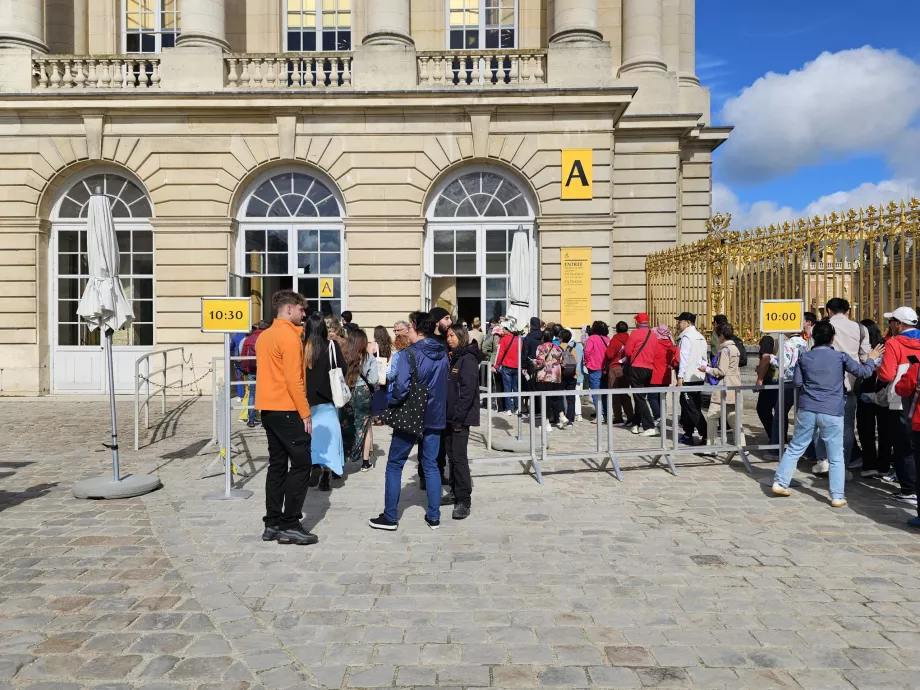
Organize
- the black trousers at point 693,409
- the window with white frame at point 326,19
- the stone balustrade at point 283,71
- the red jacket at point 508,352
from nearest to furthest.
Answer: the black trousers at point 693,409, the red jacket at point 508,352, the stone balustrade at point 283,71, the window with white frame at point 326,19

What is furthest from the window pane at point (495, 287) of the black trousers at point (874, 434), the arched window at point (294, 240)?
the black trousers at point (874, 434)

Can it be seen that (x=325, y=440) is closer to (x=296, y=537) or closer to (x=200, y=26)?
(x=296, y=537)

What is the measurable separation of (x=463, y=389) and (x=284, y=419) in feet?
6.15

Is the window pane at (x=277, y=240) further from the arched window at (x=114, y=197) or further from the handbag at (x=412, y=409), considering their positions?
the handbag at (x=412, y=409)

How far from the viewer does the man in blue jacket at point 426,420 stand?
632cm

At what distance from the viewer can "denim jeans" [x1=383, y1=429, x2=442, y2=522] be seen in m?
6.32

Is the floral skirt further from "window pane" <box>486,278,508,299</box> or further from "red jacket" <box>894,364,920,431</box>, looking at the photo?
"window pane" <box>486,278,508,299</box>

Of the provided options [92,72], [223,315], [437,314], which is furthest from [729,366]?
[92,72]

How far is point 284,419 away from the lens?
5.90 metres

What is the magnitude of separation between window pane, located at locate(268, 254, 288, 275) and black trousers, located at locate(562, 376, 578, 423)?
27.8ft

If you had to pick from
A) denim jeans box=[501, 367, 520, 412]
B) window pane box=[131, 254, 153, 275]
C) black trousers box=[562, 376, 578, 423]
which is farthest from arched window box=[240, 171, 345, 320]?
black trousers box=[562, 376, 578, 423]

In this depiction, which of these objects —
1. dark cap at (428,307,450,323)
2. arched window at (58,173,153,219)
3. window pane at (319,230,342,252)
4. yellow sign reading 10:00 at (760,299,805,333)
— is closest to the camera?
dark cap at (428,307,450,323)

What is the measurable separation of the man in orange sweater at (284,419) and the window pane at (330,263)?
11695mm

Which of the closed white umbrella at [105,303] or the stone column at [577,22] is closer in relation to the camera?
the closed white umbrella at [105,303]
